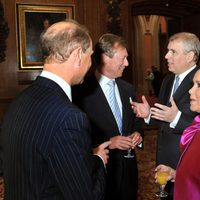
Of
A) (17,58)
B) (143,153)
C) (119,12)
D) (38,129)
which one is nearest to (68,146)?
(38,129)

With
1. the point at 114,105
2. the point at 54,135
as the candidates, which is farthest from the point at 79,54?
the point at 114,105

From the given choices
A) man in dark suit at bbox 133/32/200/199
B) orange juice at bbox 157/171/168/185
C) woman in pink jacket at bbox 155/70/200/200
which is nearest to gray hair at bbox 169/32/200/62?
man in dark suit at bbox 133/32/200/199

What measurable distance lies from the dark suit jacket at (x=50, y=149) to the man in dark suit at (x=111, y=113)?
127 centimetres

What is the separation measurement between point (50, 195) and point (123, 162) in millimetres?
1527

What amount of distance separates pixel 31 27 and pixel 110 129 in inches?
194

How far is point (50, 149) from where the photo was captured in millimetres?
1449

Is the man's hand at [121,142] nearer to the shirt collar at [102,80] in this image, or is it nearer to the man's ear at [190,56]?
the shirt collar at [102,80]

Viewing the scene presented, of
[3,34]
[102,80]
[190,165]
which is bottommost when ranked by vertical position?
[190,165]

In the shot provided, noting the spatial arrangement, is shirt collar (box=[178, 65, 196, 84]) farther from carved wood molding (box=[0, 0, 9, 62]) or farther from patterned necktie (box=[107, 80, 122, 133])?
carved wood molding (box=[0, 0, 9, 62])

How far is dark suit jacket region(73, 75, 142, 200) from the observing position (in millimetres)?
2854

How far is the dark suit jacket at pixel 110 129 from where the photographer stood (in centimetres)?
285

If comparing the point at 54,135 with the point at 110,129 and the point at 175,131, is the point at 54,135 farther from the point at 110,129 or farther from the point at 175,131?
the point at 175,131

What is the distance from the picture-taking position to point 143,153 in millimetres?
6812

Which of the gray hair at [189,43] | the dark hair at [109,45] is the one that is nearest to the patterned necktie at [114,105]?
the dark hair at [109,45]
